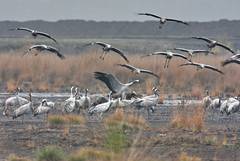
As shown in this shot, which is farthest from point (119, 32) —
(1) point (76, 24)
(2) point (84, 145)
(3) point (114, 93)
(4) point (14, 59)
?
(2) point (84, 145)

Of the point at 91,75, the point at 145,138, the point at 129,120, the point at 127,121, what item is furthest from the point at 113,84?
the point at 91,75

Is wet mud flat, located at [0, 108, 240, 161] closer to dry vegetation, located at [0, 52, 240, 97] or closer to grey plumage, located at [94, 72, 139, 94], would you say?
grey plumage, located at [94, 72, 139, 94]

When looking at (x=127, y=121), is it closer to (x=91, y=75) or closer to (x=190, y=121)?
(x=190, y=121)

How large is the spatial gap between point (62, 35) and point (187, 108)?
97836mm

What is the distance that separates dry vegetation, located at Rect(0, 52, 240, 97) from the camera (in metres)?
47.6

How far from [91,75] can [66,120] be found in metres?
21.6

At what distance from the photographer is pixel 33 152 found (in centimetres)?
2228

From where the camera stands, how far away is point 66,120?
94.7 feet

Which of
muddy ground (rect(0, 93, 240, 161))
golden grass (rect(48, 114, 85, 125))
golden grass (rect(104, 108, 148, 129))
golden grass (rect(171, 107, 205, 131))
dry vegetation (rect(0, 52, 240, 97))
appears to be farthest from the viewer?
dry vegetation (rect(0, 52, 240, 97))

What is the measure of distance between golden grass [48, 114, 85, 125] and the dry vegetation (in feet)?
52.4

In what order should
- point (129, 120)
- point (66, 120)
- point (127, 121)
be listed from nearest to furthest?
point (127, 121), point (129, 120), point (66, 120)

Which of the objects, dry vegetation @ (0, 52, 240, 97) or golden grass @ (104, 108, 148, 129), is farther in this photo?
dry vegetation @ (0, 52, 240, 97)

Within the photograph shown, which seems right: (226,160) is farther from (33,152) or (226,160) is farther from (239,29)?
(239,29)

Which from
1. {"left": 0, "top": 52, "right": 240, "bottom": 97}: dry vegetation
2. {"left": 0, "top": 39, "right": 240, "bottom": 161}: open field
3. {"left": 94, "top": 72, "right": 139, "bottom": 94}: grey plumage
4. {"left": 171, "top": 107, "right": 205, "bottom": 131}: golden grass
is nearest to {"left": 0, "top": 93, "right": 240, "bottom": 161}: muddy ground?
{"left": 0, "top": 39, "right": 240, "bottom": 161}: open field
